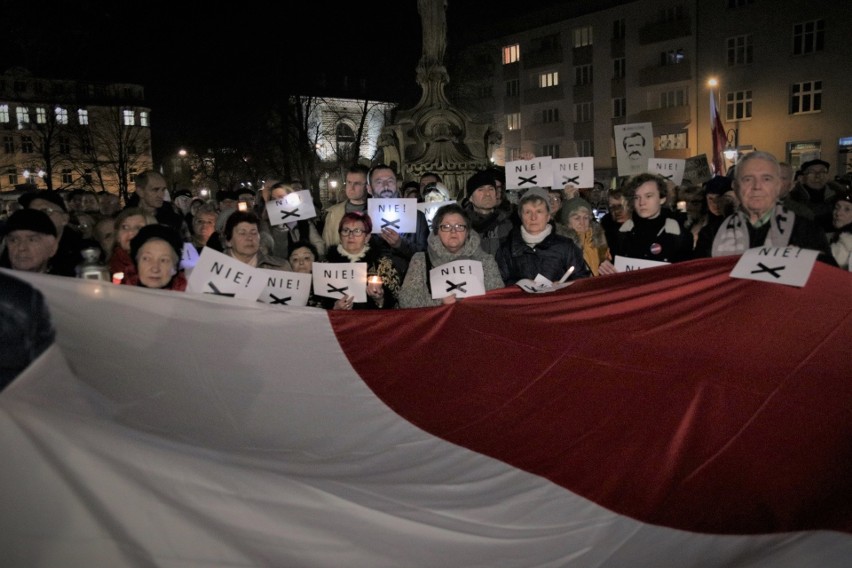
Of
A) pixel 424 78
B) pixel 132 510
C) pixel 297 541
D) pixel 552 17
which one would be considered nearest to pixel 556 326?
pixel 297 541

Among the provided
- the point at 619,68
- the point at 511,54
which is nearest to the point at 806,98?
the point at 619,68

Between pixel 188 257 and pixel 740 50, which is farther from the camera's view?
pixel 740 50

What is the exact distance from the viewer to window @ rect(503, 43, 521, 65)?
4794cm

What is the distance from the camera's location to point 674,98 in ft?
124

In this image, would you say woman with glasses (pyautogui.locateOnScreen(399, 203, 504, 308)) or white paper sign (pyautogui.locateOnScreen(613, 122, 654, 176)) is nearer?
woman with glasses (pyautogui.locateOnScreen(399, 203, 504, 308))

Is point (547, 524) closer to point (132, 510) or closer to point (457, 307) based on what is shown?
point (132, 510)

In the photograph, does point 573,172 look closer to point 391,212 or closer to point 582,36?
point 391,212

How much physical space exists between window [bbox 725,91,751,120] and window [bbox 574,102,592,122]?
9853mm

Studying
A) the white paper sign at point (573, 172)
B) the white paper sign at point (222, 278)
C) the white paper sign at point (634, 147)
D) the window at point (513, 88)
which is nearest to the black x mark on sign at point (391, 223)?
the white paper sign at point (573, 172)

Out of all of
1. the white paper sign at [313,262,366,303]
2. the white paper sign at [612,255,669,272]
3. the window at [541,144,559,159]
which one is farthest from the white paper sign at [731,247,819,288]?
the window at [541,144,559,159]

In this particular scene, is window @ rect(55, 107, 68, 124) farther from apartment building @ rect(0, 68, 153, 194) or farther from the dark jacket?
the dark jacket

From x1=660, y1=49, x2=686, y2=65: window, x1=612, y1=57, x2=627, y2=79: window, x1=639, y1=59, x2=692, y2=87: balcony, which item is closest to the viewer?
x1=639, y1=59, x2=692, y2=87: balcony

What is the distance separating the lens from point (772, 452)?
2.78 meters

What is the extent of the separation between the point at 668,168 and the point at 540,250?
119 inches
